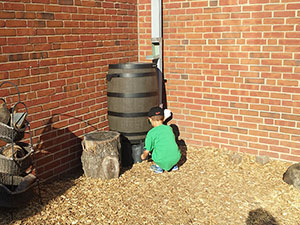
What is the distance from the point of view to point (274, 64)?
4.77 metres

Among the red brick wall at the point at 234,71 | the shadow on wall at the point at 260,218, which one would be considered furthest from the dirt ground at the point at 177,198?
the red brick wall at the point at 234,71

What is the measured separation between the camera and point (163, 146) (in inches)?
180

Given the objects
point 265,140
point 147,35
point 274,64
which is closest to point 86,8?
point 147,35

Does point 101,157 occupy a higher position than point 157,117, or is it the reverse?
point 157,117

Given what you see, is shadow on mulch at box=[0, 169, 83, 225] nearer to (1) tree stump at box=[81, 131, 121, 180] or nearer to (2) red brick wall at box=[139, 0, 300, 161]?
(1) tree stump at box=[81, 131, 121, 180]

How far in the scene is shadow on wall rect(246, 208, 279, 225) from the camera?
11.4ft

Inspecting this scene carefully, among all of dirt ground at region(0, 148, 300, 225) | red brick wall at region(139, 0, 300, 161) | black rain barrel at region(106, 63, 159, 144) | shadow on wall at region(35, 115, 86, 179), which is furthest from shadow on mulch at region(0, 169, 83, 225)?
red brick wall at region(139, 0, 300, 161)

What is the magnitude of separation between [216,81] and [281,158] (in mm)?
1419

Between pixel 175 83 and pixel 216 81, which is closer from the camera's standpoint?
pixel 216 81

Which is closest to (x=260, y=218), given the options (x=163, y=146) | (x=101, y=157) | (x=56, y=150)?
(x=163, y=146)

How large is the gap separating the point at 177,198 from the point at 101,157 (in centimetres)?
105

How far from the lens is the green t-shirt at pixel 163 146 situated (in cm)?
455

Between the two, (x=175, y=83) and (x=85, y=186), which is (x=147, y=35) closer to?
(x=175, y=83)

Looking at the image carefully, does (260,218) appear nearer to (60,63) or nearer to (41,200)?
(41,200)
